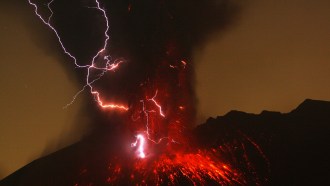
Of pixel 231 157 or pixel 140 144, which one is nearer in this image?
pixel 231 157

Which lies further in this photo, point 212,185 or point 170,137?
point 170,137

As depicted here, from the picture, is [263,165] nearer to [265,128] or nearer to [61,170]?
[265,128]

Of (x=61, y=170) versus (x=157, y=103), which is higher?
(x=157, y=103)

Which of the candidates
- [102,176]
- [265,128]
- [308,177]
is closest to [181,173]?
[102,176]

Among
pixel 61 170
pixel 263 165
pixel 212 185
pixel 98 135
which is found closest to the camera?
pixel 212 185

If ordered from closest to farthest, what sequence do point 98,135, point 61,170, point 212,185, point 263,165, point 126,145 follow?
point 212,185, point 263,165, point 61,170, point 126,145, point 98,135

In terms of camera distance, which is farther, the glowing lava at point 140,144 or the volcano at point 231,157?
the glowing lava at point 140,144

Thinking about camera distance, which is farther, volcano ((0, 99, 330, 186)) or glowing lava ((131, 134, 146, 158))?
glowing lava ((131, 134, 146, 158))

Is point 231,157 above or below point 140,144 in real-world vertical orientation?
above
